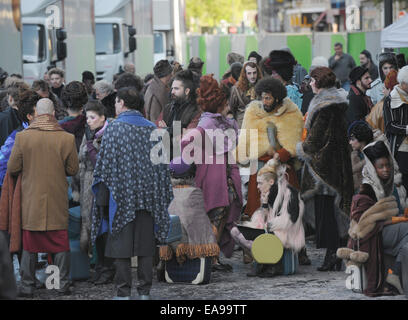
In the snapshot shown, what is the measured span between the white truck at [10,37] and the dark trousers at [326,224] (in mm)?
6168

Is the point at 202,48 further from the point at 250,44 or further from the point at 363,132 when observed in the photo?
the point at 363,132

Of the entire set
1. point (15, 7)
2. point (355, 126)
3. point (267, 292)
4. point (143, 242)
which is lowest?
point (267, 292)

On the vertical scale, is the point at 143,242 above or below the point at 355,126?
below

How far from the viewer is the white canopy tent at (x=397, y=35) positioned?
54.2ft

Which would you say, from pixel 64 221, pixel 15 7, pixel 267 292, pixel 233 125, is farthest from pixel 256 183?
pixel 15 7

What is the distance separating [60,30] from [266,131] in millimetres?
8191

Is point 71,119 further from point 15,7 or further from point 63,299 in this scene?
point 15,7

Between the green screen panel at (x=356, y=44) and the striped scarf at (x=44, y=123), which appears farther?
the green screen panel at (x=356, y=44)

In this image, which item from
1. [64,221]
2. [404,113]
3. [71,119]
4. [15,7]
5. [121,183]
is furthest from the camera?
[15,7]

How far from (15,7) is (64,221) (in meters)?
7.10

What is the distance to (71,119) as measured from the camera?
10.1 metres

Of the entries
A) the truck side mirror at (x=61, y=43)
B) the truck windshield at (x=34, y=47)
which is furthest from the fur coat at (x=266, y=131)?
the truck windshield at (x=34, y=47)

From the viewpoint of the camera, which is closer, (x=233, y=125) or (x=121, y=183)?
(x=121, y=183)

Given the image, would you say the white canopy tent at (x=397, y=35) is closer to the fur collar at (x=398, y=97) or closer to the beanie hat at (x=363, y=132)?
the fur collar at (x=398, y=97)
